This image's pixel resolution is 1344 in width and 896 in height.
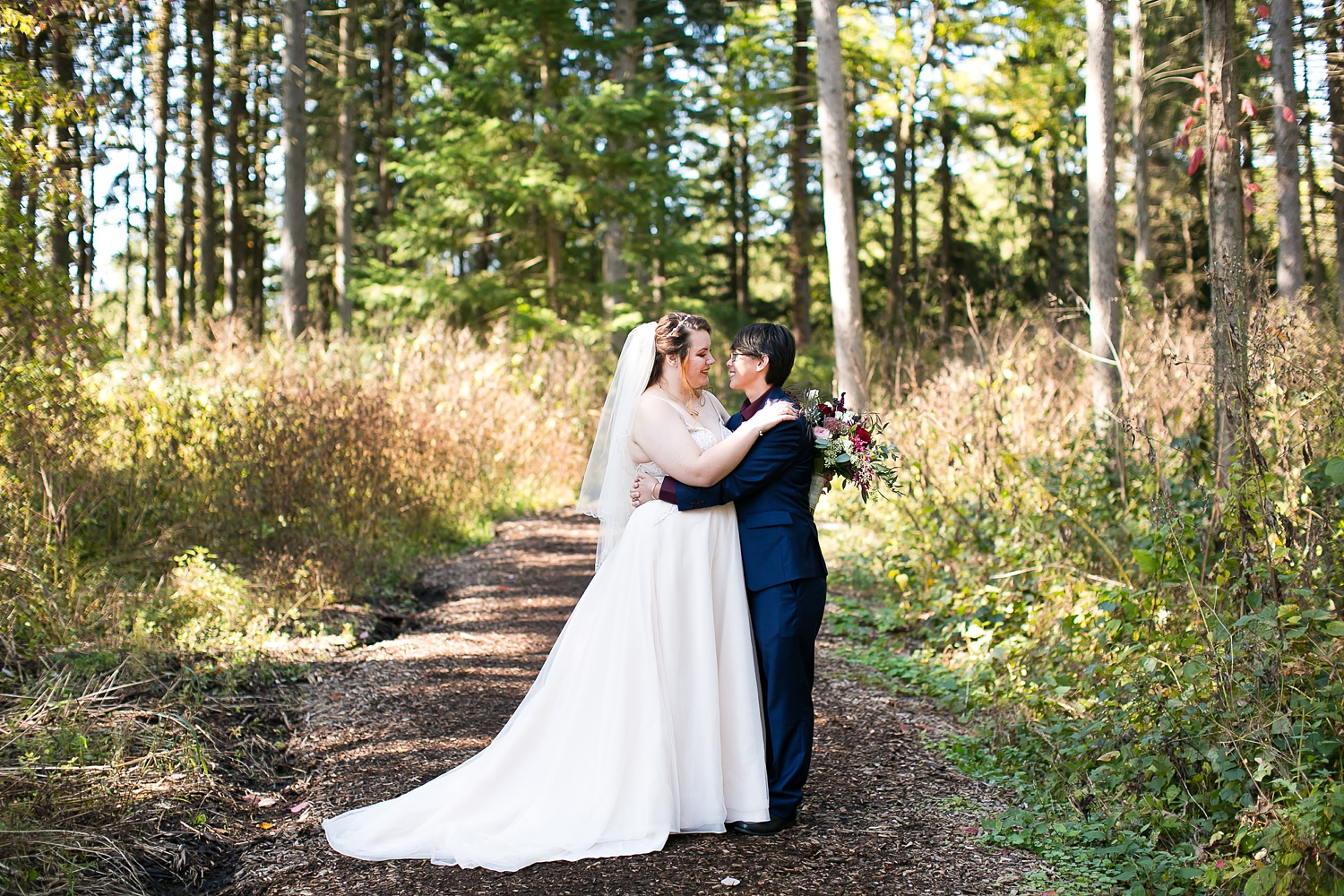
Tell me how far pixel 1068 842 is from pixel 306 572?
5398 millimetres

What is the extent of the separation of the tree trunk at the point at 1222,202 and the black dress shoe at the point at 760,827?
2392 mm

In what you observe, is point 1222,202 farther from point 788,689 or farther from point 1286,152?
point 1286,152

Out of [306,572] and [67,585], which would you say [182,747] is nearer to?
[67,585]

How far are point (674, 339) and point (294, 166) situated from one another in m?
13.0

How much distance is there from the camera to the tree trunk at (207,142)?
1819 cm

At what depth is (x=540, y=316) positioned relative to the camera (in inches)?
622

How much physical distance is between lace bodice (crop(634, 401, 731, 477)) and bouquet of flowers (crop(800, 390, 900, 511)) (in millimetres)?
358

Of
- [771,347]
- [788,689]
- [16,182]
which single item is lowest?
[788,689]

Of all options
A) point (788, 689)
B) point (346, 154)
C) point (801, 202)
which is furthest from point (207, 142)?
point (788, 689)

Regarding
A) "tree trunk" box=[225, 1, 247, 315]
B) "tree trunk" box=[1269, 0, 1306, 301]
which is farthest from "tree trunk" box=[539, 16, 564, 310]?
"tree trunk" box=[1269, 0, 1306, 301]

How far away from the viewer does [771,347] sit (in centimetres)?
407

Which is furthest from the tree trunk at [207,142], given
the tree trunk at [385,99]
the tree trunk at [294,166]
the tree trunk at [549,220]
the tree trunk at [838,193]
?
the tree trunk at [838,193]

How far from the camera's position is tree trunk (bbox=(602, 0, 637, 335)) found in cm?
1655

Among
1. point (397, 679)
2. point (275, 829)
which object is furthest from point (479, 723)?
point (275, 829)
